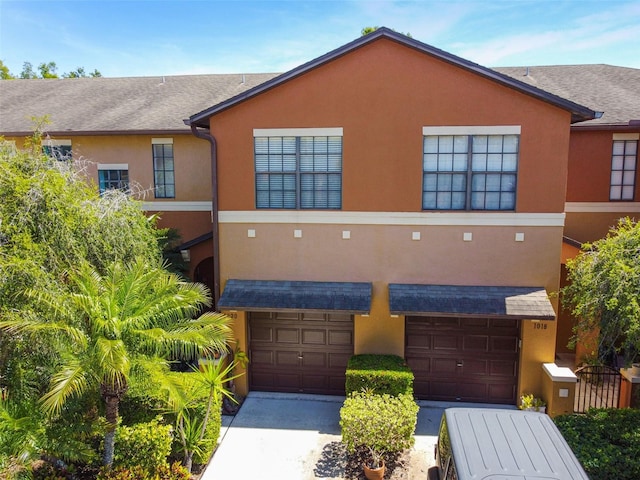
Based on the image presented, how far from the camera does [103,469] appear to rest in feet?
25.6

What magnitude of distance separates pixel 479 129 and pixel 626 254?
4.18m

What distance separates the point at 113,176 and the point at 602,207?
15.4 meters

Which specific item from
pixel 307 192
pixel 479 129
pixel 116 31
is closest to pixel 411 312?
pixel 307 192

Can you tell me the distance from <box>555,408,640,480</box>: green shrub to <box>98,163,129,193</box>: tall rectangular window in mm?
13734

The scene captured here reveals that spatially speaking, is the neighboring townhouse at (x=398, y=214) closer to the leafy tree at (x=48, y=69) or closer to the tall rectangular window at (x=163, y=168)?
the tall rectangular window at (x=163, y=168)

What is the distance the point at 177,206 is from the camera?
14391 mm

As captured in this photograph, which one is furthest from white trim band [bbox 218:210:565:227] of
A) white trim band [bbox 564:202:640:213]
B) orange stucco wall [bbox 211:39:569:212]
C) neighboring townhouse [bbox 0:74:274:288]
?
white trim band [bbox 564:202:640:213]

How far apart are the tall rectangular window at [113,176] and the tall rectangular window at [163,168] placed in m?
0.97

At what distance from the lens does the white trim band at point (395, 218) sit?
10695 mm

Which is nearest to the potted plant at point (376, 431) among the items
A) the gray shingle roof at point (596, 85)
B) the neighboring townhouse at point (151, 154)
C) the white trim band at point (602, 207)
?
the neighboring townhouse at point (151, 154)

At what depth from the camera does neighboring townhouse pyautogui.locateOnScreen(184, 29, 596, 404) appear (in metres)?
10.6

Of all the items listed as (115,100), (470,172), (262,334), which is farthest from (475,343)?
(115,100)

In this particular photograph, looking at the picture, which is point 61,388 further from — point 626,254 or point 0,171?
point 626,254

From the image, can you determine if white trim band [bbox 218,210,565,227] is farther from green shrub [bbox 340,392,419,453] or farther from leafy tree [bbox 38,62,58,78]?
leafy tree [bbox 38,62,58,78]
